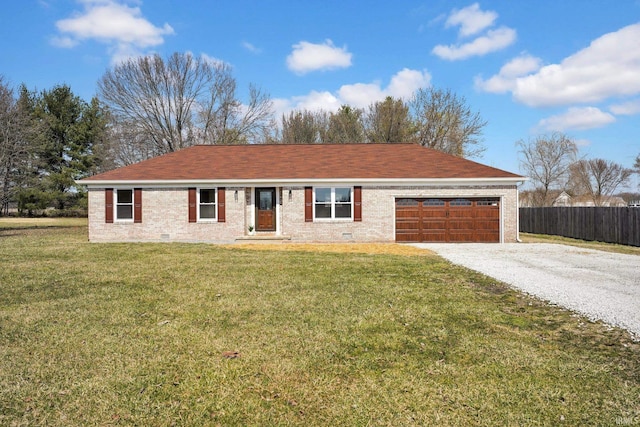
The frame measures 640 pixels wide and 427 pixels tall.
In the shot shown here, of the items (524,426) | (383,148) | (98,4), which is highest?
(98,4)

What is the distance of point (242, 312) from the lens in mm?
5730

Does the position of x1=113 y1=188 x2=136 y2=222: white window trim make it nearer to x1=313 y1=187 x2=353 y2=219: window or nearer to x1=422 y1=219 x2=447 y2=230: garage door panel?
x1=313 y1=187 x2=353 y2=219: window

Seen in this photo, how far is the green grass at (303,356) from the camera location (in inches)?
121

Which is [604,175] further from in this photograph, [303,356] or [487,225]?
[303,356]

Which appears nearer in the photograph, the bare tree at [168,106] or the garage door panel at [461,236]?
the garage door panel at [461,236]

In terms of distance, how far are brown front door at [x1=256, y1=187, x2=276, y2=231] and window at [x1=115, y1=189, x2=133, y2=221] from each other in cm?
566

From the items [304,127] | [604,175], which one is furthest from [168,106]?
[604,175]

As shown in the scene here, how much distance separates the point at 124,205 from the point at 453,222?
14.7m

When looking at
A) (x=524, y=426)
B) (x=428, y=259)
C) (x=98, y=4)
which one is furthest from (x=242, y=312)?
(x=98, y=4)

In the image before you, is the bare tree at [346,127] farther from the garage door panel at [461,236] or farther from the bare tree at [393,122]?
the garage door panel at [461,236]

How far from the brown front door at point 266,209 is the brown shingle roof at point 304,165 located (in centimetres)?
105

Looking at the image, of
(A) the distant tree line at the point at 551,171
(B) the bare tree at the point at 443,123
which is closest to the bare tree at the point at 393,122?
(B) the bare tree at the point at 443,123

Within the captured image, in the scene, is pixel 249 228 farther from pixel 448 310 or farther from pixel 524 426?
pixel 524 426

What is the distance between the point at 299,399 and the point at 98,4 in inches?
653
